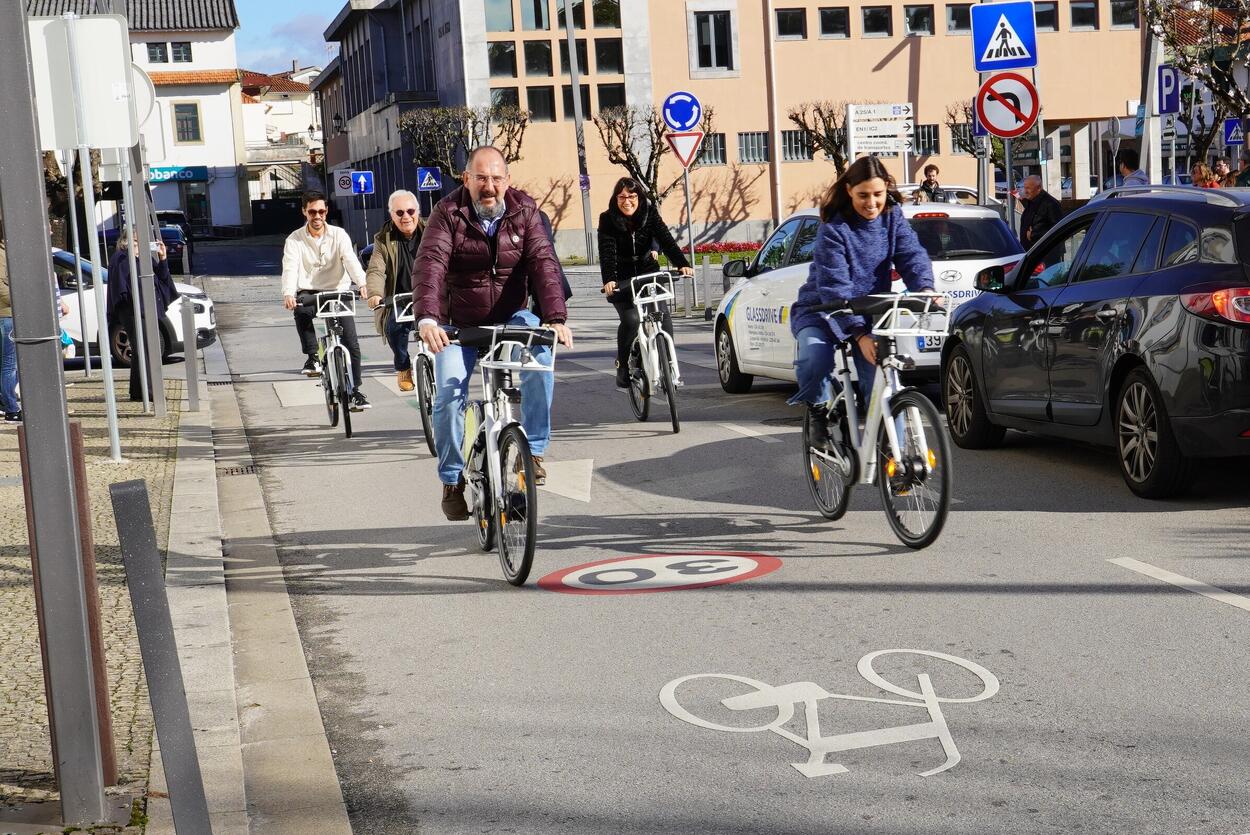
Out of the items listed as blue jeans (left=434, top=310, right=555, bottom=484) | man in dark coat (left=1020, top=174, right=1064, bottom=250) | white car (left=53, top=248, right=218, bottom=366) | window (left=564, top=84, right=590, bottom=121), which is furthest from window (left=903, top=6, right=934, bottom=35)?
blue jeans (left=434, top=310, right=555, bottom=484)

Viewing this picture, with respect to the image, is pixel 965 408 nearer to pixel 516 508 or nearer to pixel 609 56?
pixel 516 508

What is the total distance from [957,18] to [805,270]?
46.0m

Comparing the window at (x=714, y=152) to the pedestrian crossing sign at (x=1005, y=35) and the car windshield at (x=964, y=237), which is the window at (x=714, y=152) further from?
the car windshield at (x=964, y=237)

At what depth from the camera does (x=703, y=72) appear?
5581 cm

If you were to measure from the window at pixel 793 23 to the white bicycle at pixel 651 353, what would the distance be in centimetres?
4473

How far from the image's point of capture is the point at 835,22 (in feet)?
184

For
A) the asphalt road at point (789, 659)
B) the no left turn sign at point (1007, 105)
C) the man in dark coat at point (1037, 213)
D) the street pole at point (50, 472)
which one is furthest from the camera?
the man in dark coat at point (1037, 213)

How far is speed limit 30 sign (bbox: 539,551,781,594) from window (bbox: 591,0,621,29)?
4949 cm

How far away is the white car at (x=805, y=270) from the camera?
12.7 m

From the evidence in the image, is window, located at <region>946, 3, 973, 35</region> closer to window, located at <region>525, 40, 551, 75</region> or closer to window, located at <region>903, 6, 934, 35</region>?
window, located at <region>903, 6, 934, 35</region>

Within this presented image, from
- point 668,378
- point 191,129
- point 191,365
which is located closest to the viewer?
point 668,378

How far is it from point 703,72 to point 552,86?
5.03 metres

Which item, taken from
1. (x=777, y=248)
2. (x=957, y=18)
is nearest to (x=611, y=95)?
(x=957, y=18)

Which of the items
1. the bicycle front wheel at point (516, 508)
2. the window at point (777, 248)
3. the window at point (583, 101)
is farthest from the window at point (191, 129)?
the bicycle front wheel at point (516, 508)
